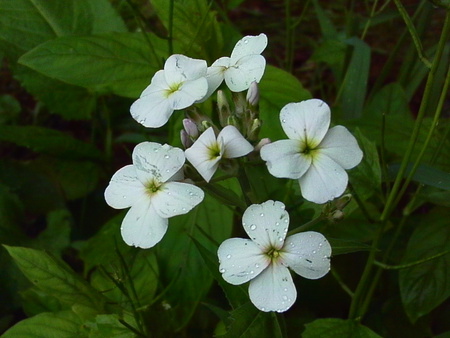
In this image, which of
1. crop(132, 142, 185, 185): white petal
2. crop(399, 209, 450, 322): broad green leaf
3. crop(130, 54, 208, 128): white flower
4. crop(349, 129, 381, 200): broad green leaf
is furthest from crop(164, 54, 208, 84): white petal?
crop(399, 209, 450, 322): broad green leaf

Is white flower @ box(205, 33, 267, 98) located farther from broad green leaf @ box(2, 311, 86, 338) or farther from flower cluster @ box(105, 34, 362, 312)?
broad green leaf @ box(2, 311, 86, 338)

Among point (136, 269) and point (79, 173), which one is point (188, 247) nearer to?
point (136, 269)

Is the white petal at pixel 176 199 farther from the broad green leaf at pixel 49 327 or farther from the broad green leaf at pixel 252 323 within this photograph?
the broad green leaf at pixel 49 327

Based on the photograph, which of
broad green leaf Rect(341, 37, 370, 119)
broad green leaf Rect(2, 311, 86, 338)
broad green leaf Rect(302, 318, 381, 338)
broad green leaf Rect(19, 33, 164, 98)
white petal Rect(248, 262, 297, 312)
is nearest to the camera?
white petal Rect(248, 262, 297, 312)

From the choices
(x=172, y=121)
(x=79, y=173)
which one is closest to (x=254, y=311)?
(x=172, y=121)

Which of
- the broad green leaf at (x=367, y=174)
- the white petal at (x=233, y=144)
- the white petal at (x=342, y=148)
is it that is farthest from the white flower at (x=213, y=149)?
the broad green leaf at (x=367, y=174)

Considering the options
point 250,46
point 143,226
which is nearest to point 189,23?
point 250,46
